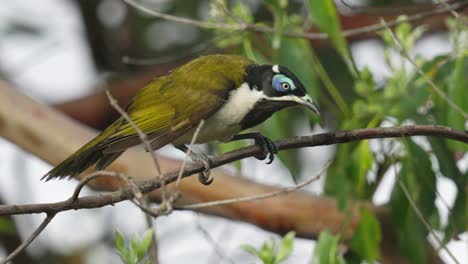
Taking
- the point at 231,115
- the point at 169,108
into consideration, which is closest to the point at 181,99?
the point at 169,108

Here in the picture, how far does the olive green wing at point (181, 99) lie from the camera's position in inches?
157

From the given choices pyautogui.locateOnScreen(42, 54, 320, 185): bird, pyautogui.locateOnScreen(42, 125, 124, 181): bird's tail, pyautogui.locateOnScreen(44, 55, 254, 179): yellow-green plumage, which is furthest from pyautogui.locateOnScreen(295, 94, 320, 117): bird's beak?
pyautogui.locateOnScreen(42, 125, 124, 181): bird's tail

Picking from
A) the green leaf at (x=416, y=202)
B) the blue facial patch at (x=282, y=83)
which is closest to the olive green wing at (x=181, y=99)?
the blue facial patch at (x=282, y=83)

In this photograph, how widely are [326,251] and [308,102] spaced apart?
575mm

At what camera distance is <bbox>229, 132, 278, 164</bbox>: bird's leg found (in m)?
3.87

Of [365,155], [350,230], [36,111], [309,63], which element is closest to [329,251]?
A: [365,155]

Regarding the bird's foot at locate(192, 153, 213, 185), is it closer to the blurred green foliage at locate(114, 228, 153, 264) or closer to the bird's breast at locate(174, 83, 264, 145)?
the bird's breast at locate(174, 83, 264, 145)

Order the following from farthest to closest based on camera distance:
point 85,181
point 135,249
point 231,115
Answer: point 231,115, point 135,249, point 85,181

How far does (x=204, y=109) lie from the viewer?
13.2ft

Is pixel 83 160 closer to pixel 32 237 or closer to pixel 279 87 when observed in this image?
pixel 279 87

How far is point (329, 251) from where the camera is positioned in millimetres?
3863

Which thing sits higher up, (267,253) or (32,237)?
(32,237)

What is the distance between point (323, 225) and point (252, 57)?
136cm

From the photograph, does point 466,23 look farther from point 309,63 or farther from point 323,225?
point 323,225
